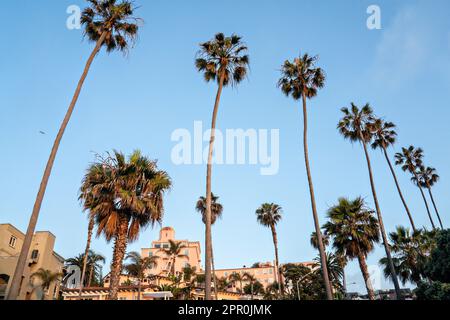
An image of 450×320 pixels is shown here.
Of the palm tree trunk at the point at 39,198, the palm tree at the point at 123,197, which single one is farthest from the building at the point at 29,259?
the palm tree trunk at the point at 39,198

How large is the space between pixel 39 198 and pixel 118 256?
670cm

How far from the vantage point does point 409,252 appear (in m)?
35.1

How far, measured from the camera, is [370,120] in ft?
122

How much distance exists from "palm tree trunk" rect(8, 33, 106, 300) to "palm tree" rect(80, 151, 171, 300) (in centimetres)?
543

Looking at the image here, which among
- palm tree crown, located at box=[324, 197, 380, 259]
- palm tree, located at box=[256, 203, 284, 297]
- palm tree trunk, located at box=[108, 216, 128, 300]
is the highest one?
palm tree, located at box=[256, 203, 284, 297]

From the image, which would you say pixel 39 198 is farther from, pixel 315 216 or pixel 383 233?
pixel 383 233

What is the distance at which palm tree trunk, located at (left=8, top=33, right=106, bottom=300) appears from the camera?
12688mm

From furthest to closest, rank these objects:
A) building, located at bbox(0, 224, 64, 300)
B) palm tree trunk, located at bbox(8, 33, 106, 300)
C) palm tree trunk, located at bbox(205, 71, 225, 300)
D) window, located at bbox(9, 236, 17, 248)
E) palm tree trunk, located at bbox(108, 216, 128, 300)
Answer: window, located at bbox(9, 236, 17, 248) → building, located at bbox(0, 224, 64, 300) → palm tree trunk, located at bbox(108, 216, 128, 300) → palm tree trunk, located at bbox(205, 71, 225, 300) → palm tree trunk, located at bbox(8, 33, 106, 300)

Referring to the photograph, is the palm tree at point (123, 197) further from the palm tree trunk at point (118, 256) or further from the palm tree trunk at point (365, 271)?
the palm tree trunk at point (365, 271)

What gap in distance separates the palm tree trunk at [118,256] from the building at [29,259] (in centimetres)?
1656

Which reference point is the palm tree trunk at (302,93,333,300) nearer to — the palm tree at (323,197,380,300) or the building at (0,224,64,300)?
the palm tree at (323,197,380,300)

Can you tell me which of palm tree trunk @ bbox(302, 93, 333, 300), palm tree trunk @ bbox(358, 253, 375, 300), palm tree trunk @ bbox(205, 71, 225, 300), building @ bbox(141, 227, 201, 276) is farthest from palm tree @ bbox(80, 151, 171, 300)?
building @ bbox(141, 227, 201, 276)

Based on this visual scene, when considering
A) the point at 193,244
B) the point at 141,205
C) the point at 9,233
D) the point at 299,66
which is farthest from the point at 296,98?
the point at 193,244

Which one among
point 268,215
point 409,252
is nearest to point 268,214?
point 268,215
